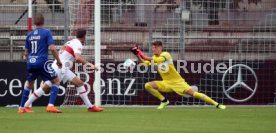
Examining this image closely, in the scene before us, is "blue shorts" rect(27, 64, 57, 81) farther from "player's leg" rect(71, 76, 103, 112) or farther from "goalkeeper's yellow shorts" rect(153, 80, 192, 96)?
"goalkeeper's yellow shorts" rect(153, 80, 192, 96)

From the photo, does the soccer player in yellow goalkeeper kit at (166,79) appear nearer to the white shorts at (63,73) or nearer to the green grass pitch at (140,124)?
the white shorts at (63,73)

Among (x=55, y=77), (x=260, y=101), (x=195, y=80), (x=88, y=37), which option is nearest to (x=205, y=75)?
(x=195, y=80)

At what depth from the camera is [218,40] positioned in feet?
72.8

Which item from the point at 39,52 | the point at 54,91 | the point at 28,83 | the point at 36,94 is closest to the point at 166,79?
the point at 54,91

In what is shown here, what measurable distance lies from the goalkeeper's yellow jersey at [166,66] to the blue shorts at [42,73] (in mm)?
3064

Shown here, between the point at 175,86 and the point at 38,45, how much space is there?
429 cm

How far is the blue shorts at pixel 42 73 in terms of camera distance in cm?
1710

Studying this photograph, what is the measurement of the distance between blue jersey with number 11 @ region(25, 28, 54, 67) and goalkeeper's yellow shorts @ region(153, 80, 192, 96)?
12.9 feet

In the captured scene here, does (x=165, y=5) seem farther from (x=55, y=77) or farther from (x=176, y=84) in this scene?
(x=55, y=77)

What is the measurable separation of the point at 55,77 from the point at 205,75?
605cm

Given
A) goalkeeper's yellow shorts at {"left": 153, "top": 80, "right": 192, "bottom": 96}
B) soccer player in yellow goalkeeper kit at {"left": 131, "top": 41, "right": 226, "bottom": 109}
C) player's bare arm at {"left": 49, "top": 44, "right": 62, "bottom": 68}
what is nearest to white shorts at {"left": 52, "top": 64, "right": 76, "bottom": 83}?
player's bare arm at {"left": 49, "top": 44, "right": 62, "bottom": 68}

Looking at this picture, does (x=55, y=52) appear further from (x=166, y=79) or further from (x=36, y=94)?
(x=166, y=79)

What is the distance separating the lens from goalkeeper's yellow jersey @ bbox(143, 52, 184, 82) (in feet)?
63.8

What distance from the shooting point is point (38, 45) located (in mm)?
17000
